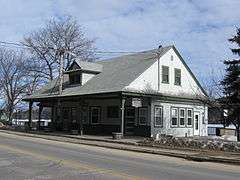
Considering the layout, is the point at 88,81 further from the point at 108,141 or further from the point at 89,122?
the point at 108,141

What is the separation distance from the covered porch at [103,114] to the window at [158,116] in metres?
0.62

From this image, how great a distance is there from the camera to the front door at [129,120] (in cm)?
3794

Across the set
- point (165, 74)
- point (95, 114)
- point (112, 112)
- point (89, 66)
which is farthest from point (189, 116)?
point (89, 66)

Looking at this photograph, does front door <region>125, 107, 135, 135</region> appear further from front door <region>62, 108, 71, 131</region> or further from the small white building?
front door <region>62, 108, 71, 131</region>

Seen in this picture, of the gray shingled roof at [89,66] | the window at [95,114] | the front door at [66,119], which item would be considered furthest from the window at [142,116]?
the front door at [66,119]

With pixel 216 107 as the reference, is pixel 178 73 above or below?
above

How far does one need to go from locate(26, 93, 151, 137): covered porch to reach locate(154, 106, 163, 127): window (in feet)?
2.04

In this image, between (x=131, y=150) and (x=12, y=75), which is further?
(x=12, y=75)

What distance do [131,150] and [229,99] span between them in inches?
405

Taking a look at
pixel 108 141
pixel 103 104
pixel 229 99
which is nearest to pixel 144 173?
pixel 108 141

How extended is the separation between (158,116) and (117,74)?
503 centimetres

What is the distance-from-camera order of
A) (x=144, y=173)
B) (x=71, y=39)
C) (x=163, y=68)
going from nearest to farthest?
(x=144, y=173) → (x=163, y=68) → (x=71, y=39)

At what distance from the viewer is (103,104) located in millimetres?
40906

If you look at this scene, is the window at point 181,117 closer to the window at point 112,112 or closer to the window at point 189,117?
the window at point 189,117
